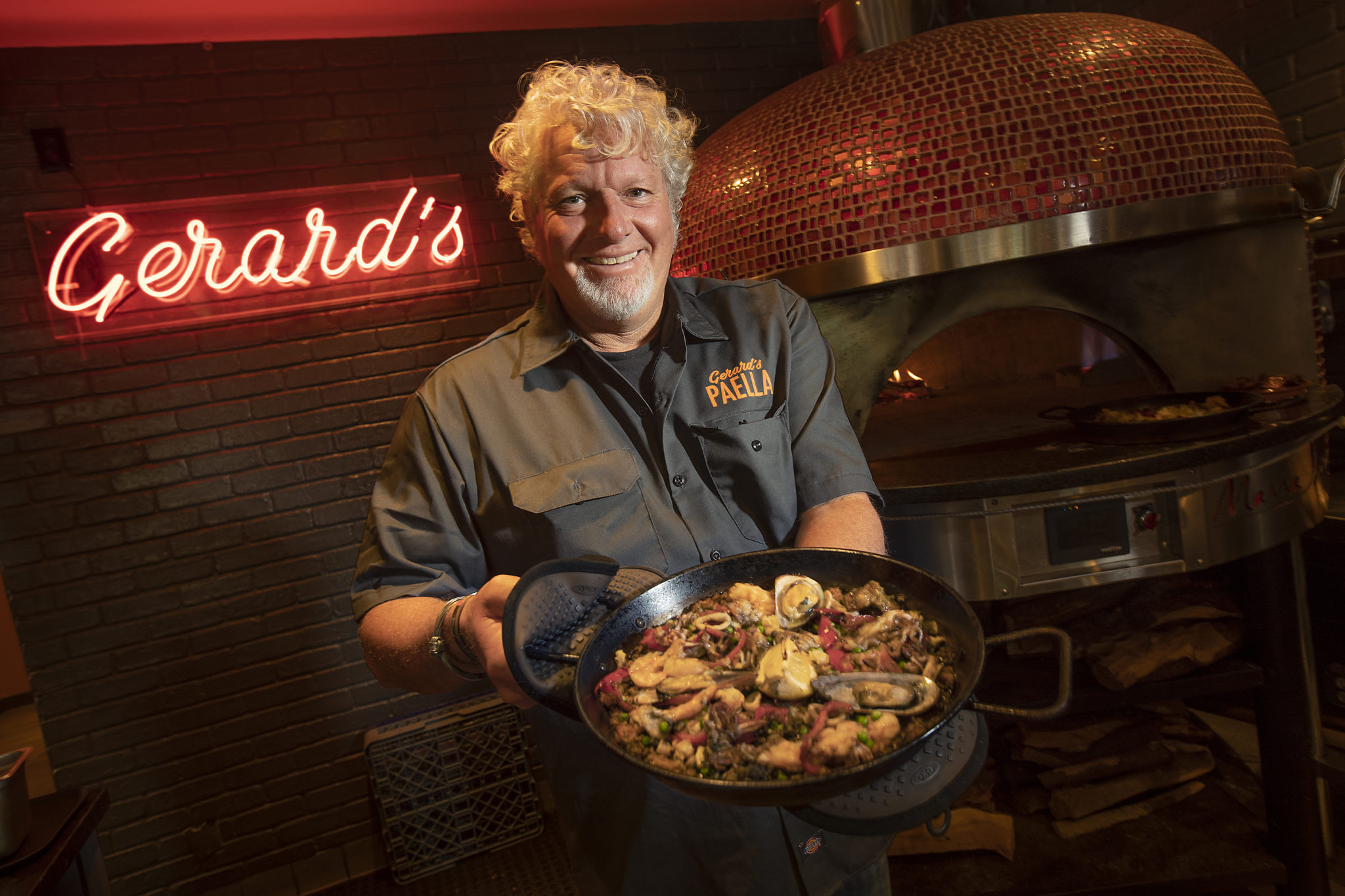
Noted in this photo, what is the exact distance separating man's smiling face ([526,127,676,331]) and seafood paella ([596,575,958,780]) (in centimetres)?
68

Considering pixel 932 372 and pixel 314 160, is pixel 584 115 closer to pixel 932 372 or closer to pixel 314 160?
pixel 932 372

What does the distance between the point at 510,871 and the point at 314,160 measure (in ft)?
10.9

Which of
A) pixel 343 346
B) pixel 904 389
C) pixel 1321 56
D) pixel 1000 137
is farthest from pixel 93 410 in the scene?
pixel 1321 56

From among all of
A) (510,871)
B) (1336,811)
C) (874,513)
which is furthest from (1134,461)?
(510,871)

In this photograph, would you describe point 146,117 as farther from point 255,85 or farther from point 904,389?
point 904,389

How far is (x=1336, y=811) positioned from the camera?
2652mm

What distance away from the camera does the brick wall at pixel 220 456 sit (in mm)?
3076

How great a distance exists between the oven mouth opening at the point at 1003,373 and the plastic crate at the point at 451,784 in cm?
222

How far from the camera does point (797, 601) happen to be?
4.13 ft

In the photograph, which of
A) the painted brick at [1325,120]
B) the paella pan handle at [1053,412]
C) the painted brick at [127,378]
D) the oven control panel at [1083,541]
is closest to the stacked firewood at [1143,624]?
the oven control panel at [1083,541]

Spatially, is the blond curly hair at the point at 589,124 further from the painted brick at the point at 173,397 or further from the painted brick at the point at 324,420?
the painted brick at the point at 173,397

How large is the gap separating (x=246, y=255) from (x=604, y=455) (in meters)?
2.51

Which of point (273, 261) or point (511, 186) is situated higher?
point (273, 261)

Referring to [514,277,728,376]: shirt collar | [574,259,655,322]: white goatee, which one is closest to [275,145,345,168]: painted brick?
[514,277,728,376]: shirt collar
